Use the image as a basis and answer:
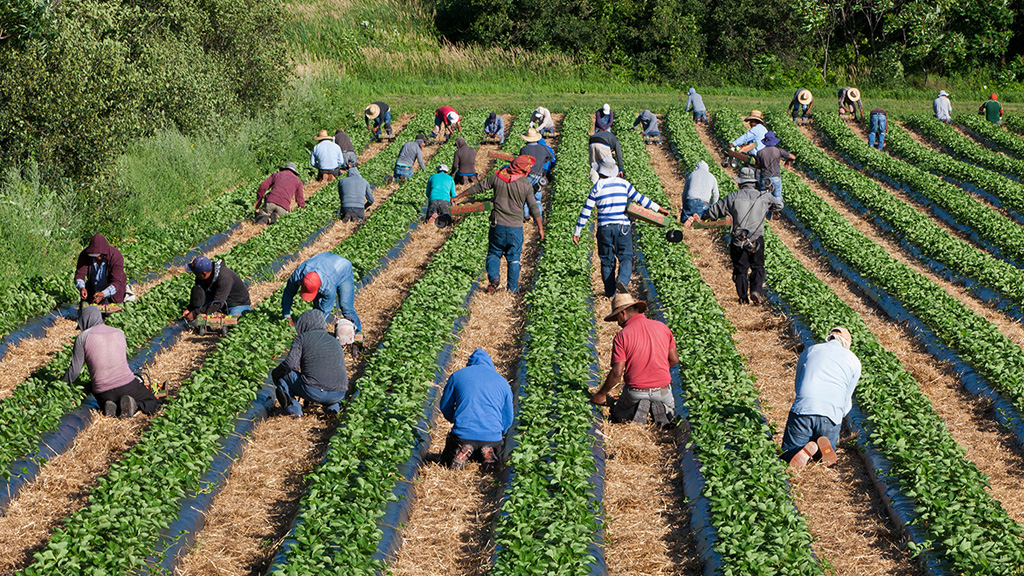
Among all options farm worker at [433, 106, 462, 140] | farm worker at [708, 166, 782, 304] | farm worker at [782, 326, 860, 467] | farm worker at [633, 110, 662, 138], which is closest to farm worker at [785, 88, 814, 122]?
farm worker at [633, 110, 662, 138]

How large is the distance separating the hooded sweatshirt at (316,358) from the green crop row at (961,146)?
24862 millimetres

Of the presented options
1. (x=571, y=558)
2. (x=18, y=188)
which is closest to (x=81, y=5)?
(x=18, y=188)

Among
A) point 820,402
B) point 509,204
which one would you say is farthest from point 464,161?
point 820,402

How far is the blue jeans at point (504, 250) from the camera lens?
16.1 meters

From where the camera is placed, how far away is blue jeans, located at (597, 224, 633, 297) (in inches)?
614

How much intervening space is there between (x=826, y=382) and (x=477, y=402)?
376 centimetres

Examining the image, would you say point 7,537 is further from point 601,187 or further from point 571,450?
point 601,187

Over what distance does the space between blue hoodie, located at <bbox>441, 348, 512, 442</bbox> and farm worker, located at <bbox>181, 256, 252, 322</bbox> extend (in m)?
5.88

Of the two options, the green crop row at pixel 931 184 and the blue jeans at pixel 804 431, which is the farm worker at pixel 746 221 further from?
the green crop row at pixel 931 184

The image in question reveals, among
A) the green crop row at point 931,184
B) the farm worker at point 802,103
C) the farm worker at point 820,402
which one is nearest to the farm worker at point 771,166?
the green crop row at point 931,184

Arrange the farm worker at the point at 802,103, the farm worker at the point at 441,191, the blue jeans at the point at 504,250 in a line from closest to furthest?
1. the blue jeans at the point at 504,250
2. the farm worker at the point at 441,191
3. the farm worker at the point at 802,103

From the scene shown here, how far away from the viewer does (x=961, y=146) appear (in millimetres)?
33031

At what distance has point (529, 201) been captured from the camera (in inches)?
623

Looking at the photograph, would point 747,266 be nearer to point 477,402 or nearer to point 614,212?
point 614,212
